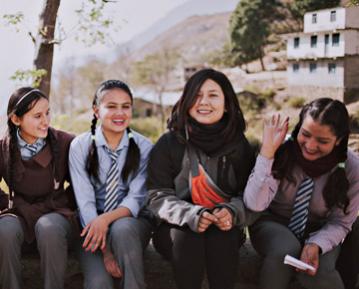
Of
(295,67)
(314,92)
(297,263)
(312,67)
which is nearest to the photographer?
(297,263)

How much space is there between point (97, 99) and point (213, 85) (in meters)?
0.55

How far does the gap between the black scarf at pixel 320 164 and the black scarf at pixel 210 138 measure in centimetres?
32

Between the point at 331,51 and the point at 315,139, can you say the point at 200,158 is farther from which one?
the point at 331,51

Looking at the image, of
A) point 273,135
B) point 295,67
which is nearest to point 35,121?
point 273,135

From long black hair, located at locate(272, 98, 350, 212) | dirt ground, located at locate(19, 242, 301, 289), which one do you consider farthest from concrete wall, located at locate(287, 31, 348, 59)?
dirt ground, located at locate(19, 242, 301, 289)

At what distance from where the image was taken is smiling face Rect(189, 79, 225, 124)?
2139 mm

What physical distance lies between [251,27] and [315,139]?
18.3 ft

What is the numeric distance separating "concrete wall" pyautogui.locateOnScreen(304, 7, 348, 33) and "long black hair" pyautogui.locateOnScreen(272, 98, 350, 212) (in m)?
2.10

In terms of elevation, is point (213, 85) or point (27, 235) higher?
point (213, 85)

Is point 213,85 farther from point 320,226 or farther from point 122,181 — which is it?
point 320,226

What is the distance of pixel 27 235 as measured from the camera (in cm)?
214

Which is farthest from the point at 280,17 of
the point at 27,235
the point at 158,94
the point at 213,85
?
the point at 158,94

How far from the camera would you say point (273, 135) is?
2045 millimetres

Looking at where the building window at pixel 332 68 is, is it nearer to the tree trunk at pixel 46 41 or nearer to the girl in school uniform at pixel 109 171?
Answer: the tree trunk at pixel 46 41
